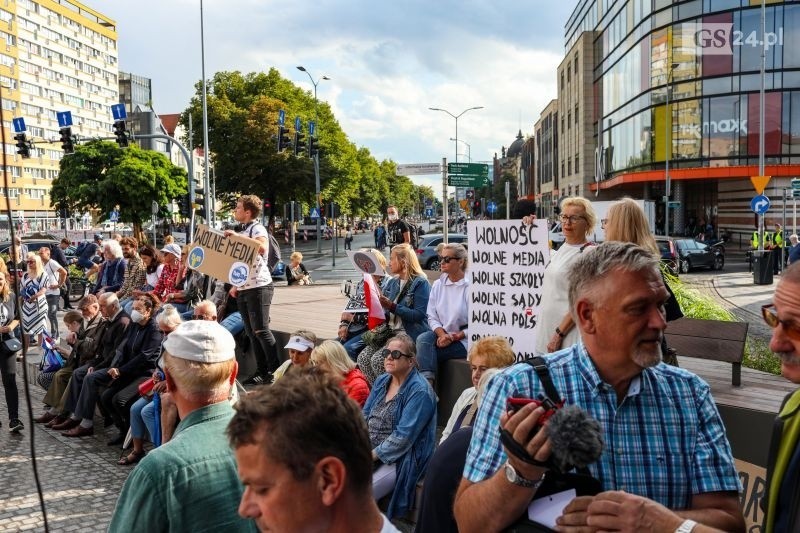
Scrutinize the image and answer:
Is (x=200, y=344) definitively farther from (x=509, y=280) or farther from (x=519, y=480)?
(x=509, y=280)

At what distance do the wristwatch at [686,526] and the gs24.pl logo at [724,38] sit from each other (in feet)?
150

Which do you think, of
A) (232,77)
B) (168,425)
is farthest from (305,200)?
(168,425)

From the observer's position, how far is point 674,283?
929 cm

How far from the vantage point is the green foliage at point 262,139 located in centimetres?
5653

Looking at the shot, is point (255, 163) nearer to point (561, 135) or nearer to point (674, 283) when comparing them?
point (561, 135)

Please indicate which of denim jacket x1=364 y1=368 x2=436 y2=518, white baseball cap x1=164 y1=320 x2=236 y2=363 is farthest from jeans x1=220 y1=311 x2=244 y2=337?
→ white baseball cap x1=164 y1=320 x2=236 y2=363

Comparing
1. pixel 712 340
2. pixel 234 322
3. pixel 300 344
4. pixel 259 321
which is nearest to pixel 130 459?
pixel 259 321

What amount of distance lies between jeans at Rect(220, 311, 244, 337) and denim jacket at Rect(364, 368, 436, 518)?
13.9ft

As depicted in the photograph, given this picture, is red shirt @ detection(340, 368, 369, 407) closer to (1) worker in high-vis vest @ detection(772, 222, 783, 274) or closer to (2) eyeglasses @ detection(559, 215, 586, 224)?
(2) eyeglasses @ detection(559, 215, 586, 224)

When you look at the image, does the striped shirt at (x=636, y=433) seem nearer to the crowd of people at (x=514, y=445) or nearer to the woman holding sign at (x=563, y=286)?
the crowd of people at (x=514, y=445)

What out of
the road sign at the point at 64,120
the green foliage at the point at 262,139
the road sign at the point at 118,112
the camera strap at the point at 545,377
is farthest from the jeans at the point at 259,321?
the green foliage at the point at 262,139

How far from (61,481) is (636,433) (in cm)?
590

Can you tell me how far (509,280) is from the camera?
6453mm

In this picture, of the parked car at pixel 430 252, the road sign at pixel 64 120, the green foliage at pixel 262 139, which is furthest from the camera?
the green foliage at pixel 262 139
